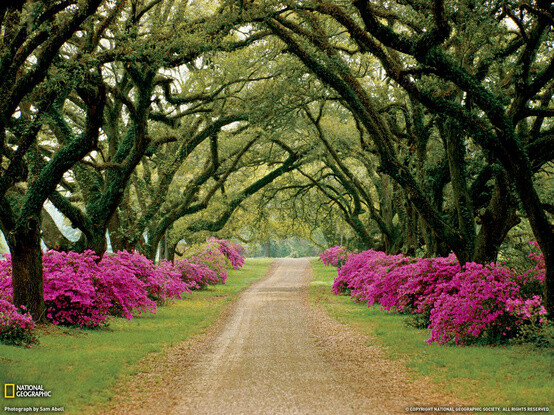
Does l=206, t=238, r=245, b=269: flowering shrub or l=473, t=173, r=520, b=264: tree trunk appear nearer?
l=473, t=173, r=520, b=264: tree trunk

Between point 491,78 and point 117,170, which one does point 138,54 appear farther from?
point 491,78

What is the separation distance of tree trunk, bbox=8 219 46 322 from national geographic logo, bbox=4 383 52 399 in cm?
416

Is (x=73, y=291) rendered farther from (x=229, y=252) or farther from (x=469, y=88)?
(x=229, y=252)

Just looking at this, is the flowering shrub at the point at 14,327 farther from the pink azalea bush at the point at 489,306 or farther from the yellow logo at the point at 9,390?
the pink azalea bush at the point at 489,306

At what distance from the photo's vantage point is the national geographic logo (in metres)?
6.21

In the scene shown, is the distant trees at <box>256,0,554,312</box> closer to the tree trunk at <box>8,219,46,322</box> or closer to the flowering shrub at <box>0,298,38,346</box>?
the tree trunk at <box>8,219,46,322</box>

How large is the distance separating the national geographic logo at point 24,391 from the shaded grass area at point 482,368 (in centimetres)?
529

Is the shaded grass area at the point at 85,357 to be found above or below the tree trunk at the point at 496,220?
below

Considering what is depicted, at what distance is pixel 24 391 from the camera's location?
6.34 m

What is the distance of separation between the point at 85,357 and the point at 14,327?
5.09 ft

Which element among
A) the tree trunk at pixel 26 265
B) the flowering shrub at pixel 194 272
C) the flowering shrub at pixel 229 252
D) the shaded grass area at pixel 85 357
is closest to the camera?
the shaded grass area at pixel 85 357

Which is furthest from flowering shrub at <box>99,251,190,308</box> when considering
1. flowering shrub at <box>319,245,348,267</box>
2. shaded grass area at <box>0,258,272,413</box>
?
flowering shrub at <box>319,245,348,267</box>

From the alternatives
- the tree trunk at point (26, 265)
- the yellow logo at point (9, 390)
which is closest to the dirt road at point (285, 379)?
the yellow logo at point (9, 390)

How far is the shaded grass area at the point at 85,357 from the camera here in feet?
21.4
